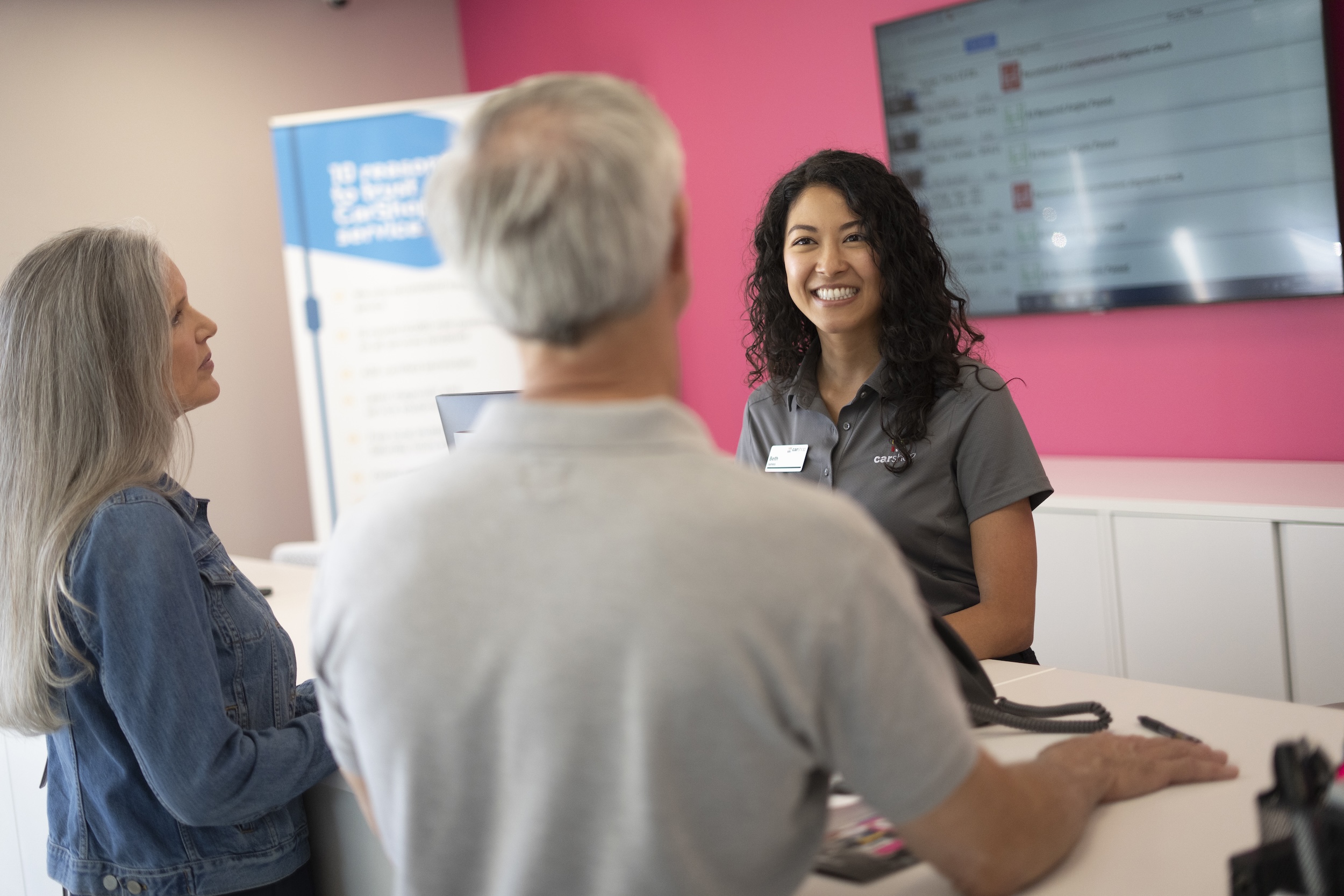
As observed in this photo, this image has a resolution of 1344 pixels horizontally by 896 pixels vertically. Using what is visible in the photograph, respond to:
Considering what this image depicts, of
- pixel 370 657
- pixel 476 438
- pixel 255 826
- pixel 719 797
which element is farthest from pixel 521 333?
pixel 255 826

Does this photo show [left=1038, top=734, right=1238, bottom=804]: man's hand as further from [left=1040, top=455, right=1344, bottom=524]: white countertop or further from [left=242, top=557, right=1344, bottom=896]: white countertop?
[left=1040, top=455, right=1344, bottom=524]: white countertop

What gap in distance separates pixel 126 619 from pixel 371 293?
367cm

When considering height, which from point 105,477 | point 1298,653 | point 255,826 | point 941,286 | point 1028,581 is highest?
point 941,286

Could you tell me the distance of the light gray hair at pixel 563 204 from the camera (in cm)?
81

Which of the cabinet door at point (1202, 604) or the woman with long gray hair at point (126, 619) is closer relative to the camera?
the woman with long gray hair at point (126, 619)

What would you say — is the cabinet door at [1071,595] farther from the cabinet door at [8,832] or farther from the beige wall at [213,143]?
the beige wall at [213,143]

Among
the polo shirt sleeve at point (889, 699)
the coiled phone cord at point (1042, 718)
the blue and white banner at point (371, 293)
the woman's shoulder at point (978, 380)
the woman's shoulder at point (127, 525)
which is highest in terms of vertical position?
the blue and white banner at point (371, 293)

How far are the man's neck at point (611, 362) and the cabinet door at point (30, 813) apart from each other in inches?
88.8

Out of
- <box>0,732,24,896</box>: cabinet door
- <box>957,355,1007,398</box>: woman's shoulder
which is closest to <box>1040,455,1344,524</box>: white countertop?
<box>957,355,1007,398</box>: woman's shoulder

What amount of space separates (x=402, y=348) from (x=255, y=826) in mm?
3462

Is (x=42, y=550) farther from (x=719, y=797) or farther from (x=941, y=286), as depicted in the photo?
(x=941, y=286)

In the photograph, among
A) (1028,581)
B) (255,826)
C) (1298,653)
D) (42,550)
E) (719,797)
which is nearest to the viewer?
(719,797)

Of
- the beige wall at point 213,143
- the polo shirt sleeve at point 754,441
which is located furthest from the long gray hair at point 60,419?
the beige wall at point 213,143

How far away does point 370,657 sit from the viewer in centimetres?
88
